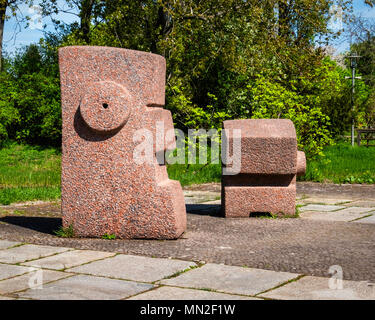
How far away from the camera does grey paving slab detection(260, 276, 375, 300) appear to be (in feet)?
11.4

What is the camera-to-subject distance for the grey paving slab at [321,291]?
3.46 m

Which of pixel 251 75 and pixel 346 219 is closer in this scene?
pixel 346 219

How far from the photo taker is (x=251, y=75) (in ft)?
52.6

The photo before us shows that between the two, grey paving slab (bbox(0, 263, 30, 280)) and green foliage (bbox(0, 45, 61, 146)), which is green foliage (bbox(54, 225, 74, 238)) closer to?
grey paving slab (bbox(0, 263, 30, 280))

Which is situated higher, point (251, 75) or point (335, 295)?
point (251, 75)

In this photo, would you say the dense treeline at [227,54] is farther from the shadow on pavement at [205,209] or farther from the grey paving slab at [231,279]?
the grey paving slab at [231,279]

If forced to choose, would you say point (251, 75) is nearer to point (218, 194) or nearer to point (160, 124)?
point (218, 194)

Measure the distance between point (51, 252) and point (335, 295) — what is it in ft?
8.60

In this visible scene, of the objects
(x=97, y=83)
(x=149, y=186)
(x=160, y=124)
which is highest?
(x=97, y=83)

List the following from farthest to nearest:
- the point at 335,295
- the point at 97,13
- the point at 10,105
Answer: the point at 10,105
the point at 97,13
the point at 335,295

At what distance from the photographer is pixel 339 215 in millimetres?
7160

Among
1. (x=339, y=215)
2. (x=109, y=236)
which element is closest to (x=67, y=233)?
(x=109, y=236)

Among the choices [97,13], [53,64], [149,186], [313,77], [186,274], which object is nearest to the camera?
[186,274]

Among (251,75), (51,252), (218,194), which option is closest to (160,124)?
(51,252)
